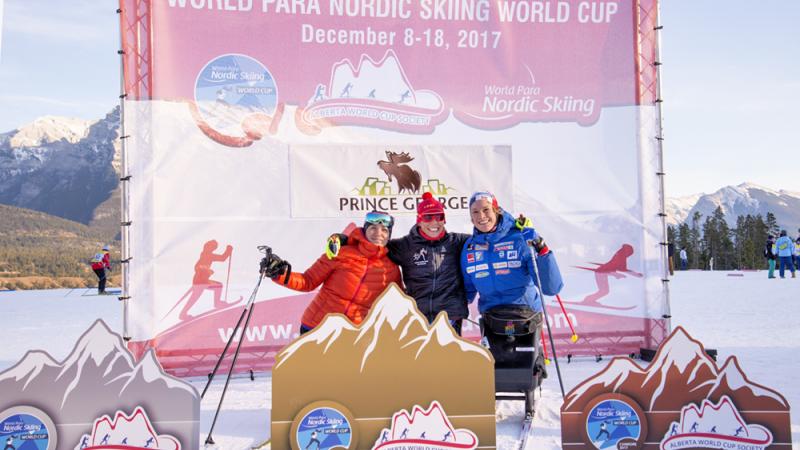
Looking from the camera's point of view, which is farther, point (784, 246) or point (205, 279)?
point (784, 246)

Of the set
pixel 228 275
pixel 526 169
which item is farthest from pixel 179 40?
pixel 526 169

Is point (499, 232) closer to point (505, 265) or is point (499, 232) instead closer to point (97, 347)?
point (505, 265)

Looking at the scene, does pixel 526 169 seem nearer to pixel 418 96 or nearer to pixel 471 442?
pixel 418 96

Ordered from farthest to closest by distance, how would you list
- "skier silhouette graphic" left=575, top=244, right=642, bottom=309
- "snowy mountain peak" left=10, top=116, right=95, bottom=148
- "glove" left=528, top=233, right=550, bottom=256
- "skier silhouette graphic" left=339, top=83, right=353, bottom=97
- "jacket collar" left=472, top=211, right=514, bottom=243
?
"snowy mountain peak" left=10, top=116, right=95, bottom=148 < "skier silhouette graphic" left=575, top=244, right=642, bottom=309 < "skier silhouette graphic" left=339, top=83, right=353, bottom=97 < "jacket collar" left=472, top=211, right=514, bottom=243 < "glove" left=528, top=233, right=550, bottom=256

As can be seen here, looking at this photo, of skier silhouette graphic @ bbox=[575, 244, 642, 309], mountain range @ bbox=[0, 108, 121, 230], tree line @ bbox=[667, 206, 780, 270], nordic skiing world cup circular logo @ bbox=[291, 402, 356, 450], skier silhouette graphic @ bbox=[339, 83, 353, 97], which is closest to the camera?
nordic skiing world cup circular logo @ bbox=[291, 402, 356, 450]

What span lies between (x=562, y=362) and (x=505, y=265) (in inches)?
93.9

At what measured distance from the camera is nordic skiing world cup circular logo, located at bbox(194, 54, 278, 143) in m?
5.27

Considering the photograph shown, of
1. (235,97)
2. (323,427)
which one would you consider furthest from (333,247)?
(235,97)

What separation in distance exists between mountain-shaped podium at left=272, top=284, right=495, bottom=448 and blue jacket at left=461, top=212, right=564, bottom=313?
3.46 ft

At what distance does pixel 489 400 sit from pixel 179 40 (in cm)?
419

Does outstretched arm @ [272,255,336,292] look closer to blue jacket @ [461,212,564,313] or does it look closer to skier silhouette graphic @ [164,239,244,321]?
blue jacket @ [461,212,564,313]

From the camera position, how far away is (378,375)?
2.64 m

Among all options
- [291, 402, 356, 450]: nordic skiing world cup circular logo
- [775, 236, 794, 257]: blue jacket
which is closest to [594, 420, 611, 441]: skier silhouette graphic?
[291, 402, 356, 450]: nordic skiing world cup circular logo

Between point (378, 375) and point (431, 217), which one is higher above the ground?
point (431, 217)
